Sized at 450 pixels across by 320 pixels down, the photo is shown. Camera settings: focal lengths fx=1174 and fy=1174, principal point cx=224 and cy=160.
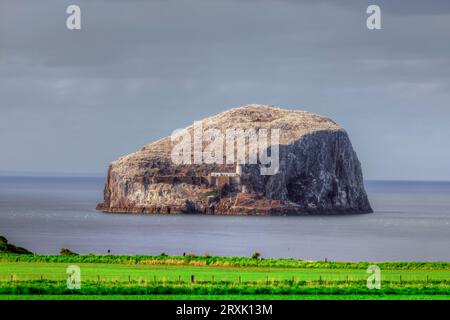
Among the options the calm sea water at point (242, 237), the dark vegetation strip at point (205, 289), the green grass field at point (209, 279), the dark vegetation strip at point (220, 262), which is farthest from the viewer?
the calm sea water at point (242, 237)

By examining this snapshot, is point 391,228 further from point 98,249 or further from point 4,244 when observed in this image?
point 4,244

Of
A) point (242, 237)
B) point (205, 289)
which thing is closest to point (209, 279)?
point (205, 289)

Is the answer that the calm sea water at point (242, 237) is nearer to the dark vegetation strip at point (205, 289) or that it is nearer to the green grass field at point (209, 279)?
the green grass field at point (209, 279)

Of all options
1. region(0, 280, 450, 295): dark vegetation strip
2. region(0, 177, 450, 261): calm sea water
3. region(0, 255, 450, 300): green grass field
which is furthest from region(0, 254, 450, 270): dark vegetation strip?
region(0, 177, 450, 261): calm sea water

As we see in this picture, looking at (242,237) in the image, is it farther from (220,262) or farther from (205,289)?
(205,289)

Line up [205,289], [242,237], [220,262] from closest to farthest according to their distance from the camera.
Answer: [205,289] < [220,262] < [242,237]

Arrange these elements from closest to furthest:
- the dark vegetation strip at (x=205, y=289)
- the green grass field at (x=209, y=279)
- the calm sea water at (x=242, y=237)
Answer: the dark vegetation strip at (x=205, y=289)
the green grass field at (x=209, y=279)
the calm sea water at (x=242, y=237)

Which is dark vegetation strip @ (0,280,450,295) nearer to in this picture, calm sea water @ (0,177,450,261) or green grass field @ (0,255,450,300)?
green grass field @ (0,255,450,300)

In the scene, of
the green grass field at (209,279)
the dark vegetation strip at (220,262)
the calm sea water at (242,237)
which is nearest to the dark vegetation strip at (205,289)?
the green grass field at (209,279)

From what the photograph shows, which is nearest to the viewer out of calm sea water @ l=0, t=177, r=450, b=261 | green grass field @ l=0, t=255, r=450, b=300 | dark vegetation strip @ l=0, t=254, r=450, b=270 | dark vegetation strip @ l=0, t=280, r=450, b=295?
dark vegetation strip @ l=0, t=280, r=450, b=295
